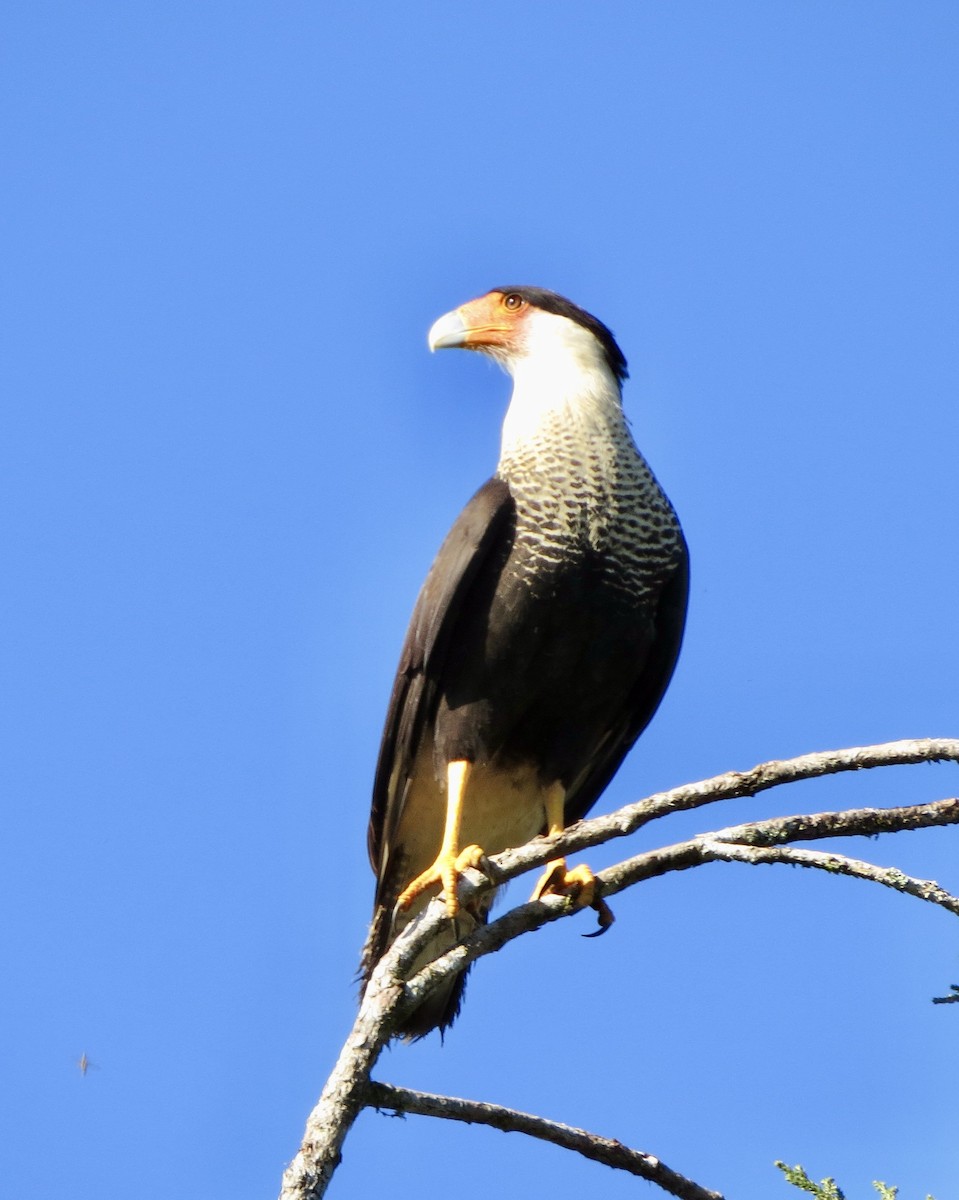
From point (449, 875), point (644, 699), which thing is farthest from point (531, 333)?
point (449, 875)

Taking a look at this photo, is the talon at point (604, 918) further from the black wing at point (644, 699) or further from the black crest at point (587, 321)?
the black crest at point (587, 321)

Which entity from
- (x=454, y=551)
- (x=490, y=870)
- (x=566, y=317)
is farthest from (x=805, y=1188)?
(x=566, y=317)

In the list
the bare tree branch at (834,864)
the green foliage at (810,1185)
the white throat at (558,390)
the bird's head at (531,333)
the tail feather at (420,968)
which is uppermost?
the bird's head at (531,333)

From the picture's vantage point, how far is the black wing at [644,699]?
15.9 feet

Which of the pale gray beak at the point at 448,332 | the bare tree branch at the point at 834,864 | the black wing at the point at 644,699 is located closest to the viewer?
the bare tree branch at the point at 834,864

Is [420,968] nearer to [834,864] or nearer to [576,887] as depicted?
[576,887]

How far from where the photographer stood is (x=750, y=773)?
3123mm

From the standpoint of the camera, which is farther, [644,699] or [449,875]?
[644,699]

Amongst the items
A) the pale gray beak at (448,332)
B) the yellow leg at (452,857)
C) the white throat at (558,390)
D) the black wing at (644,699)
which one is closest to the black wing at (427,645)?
the yellow leg at (452,857)

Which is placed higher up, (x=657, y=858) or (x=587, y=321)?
(x=587, y=321)

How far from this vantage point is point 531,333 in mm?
5598

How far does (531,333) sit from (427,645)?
5.15 feet

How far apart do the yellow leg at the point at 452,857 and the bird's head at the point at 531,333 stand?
166cm

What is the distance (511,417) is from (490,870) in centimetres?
197
